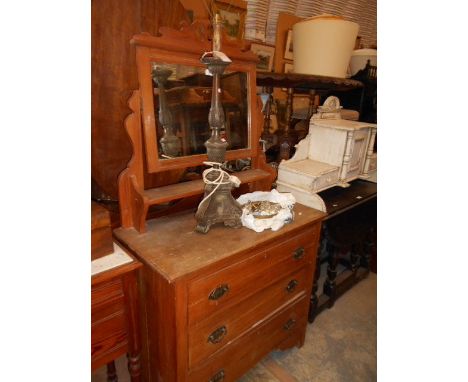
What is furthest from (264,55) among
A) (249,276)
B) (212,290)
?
(212,290)

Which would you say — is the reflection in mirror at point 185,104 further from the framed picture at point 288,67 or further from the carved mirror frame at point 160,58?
the framed picture at point 288,67

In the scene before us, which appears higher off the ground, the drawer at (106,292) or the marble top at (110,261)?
the marble top at (110,261)

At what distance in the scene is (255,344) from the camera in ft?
5.11

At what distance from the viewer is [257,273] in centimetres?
139

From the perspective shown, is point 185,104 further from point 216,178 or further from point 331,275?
point 331,275

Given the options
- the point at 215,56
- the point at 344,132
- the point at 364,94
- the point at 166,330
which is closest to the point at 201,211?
the point at 166,330

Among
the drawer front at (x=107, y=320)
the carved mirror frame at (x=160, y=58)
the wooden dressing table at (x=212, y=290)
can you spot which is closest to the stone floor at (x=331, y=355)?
the wooden dressing table at (x=212, y=290)

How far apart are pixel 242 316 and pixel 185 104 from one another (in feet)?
3.26

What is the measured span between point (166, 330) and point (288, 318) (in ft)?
2.62

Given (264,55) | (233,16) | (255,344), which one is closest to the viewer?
(255,344)

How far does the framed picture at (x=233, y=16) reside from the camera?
1.79 metres

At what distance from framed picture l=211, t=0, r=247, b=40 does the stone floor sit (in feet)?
6.57

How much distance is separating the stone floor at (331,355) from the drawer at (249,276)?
2.33 ft
